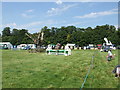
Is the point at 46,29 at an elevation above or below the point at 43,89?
above

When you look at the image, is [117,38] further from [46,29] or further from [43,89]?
[43,89]

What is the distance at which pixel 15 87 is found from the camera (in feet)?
21.0

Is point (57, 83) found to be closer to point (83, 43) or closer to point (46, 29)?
point (83, 43)

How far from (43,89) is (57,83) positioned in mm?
1006

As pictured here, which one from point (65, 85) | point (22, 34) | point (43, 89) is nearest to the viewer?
point (43, 89)

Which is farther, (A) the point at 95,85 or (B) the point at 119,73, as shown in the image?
(B) the point at 119,73

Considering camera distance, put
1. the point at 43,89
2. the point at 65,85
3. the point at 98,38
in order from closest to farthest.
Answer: the point at 43,89
the point at 65,85
the point at 98,38

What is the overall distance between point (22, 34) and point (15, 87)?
90.7 m

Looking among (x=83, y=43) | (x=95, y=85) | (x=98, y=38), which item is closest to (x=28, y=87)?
(x=95, y=85)

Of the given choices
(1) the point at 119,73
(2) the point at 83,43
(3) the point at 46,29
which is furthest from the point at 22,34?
(1) the point at 119,73

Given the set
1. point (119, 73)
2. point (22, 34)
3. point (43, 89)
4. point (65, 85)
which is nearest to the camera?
point (43, 89)

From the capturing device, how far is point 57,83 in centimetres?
699

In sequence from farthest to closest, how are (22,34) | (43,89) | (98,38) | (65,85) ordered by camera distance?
(22,34), (98,38), (65,85), (43,89)

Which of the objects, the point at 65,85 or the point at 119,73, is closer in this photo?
the point at 65,85
